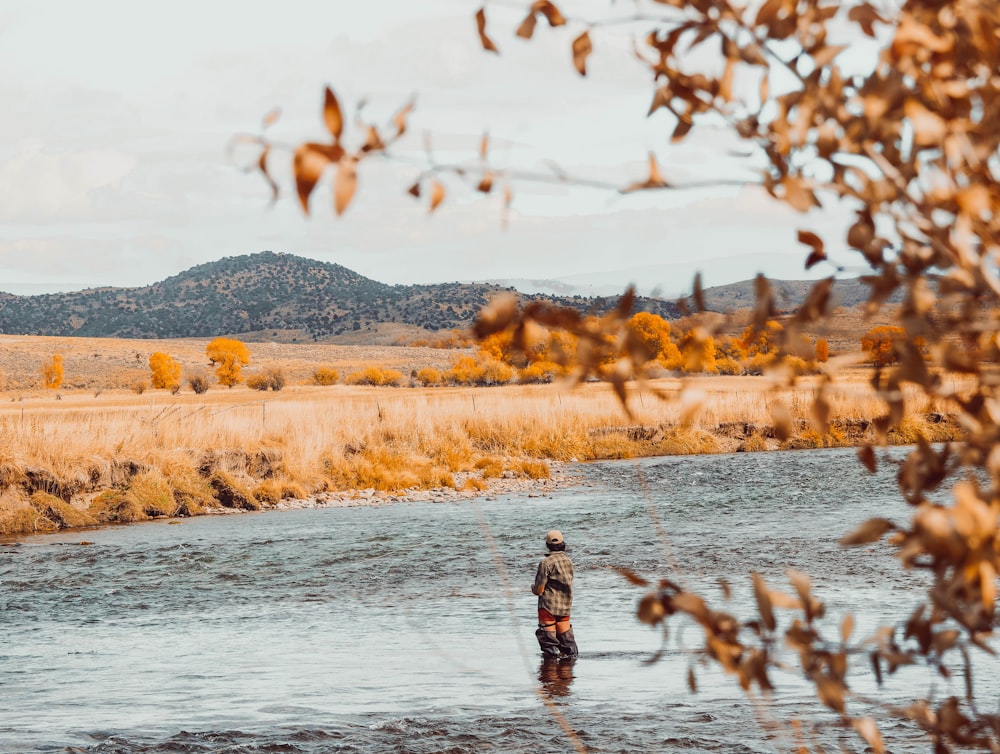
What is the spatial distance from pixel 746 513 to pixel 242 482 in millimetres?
11478

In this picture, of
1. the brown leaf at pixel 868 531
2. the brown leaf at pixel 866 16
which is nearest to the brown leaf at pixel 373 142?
the brown leaf at pixel 866 16

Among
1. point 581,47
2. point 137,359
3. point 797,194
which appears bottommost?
point 797,194

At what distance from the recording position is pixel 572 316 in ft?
5.94

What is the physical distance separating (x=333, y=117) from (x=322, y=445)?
2756 centimetres

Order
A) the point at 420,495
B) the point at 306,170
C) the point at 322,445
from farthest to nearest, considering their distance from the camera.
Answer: the point at 322,445
the point at 420,495
the point at 306,170

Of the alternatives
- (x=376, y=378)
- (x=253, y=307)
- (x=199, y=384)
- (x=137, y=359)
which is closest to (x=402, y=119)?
(x=199, y=384)

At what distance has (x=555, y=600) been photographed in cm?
1012

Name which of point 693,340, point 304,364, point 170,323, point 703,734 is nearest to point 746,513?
point 703,734

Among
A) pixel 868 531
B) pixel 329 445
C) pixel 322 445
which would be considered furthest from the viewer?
pixel 329 445

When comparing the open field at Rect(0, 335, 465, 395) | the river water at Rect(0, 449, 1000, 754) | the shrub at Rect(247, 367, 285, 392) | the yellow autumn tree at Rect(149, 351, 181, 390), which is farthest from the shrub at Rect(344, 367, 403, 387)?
the river water at Rect(0, 449, 1000, 754)

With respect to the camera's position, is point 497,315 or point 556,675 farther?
point 556,675

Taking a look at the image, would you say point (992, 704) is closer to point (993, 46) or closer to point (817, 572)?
point (817, 572)

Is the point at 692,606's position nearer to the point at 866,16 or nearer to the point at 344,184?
the point at 344,184

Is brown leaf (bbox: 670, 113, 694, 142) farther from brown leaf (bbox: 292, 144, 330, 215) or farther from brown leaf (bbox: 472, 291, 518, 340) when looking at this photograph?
brown leaf (bbox: 292, 144, 330, 215)
